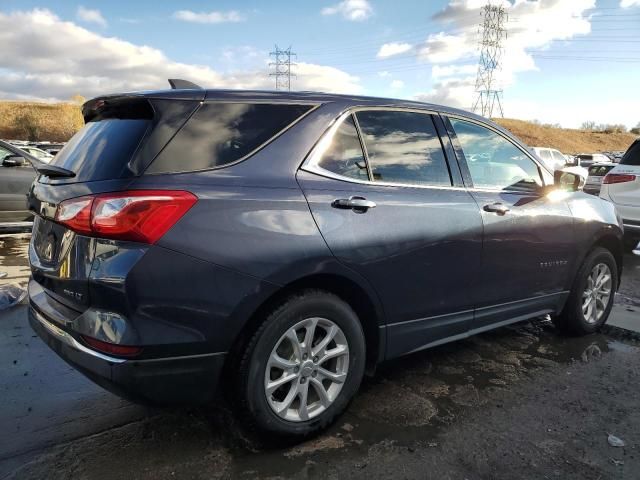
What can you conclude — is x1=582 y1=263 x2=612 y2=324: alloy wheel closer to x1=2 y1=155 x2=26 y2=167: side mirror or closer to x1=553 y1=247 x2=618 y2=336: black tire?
x1=553 y1=247 x2=618 y2=336: black tire

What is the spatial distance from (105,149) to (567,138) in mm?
96146

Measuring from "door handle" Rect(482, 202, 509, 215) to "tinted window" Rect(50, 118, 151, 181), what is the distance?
2181mm

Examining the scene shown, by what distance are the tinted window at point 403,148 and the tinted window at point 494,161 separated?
28cm

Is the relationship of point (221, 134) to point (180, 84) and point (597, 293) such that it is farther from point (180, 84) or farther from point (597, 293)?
point (597, 293)

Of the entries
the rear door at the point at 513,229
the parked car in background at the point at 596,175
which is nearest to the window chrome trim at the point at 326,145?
the rear door at the point at 513,229

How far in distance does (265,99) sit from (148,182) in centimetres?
79

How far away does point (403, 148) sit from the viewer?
3.21 m

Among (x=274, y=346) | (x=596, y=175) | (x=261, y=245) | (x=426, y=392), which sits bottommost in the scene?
(x=426, y=392)

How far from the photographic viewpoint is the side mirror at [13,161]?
8.41 meters

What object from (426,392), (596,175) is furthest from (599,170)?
(426,392)

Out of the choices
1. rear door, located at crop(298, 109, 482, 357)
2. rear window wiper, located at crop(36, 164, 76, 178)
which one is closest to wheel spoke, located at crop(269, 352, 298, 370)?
rear door, located at crop(298, 109, 482, 357)

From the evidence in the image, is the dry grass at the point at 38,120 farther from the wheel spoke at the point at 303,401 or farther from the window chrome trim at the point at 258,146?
the wheel spoke at the point at 303,401

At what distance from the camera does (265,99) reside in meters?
2.71

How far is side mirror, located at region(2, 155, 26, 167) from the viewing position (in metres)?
8.41
